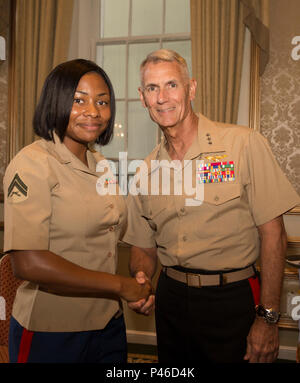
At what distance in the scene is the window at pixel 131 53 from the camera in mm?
3574

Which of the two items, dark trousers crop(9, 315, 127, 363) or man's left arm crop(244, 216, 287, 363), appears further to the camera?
man's left arm crop(244, 216, 287, 363)

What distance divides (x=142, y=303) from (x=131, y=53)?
274 cm

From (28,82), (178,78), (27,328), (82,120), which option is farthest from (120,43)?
(27,328)

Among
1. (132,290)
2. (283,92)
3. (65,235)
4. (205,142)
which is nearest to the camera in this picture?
(65,235)

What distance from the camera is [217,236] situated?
1624mm

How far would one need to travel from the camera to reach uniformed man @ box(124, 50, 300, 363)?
157 centimetres

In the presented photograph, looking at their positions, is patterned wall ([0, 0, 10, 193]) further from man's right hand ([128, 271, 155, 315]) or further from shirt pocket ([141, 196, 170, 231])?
man's right hand ([128, 271, 155, 315])

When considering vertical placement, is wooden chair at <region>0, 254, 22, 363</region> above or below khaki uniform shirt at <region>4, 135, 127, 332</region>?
below

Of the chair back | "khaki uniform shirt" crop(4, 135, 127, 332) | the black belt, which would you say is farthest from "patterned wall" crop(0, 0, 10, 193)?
the black belt

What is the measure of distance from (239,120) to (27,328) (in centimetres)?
251

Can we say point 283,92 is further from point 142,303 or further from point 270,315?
point 142,303

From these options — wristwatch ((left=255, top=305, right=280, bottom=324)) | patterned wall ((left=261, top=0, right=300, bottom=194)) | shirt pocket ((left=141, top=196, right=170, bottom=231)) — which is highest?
patterned wall ((left=261, top=0, right=300, bottom=194))

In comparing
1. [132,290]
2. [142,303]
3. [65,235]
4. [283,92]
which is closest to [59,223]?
[65,235]

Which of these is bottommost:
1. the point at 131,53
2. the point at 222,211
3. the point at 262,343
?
the point at 262,343
